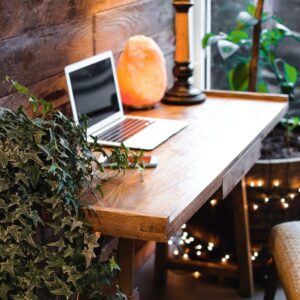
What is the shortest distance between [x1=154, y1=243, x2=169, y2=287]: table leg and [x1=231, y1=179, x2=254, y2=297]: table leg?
11.5 inches

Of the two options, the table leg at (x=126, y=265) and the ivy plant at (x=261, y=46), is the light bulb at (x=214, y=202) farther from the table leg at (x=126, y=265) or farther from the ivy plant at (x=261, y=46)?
the table leg at (x=126, y=265)

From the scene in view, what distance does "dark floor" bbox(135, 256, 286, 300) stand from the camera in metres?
2.71

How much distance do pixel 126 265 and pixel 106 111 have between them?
65 cm

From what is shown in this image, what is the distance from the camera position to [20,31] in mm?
2039

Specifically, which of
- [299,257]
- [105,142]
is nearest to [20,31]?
[105,142]

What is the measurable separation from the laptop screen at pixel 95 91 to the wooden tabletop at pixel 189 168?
202mm

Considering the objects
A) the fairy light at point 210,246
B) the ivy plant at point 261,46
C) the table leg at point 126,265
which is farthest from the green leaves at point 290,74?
the table leg at point 126,265

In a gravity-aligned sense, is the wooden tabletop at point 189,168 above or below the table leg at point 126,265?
above

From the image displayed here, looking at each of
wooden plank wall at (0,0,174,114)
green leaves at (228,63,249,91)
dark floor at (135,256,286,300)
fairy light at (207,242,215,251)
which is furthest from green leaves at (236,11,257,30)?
dark floor at (135,256,286,300)

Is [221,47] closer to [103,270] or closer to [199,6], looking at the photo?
[199,6]

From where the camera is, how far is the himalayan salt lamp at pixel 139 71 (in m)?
2.46

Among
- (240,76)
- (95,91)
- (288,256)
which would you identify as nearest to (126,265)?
(288,256)

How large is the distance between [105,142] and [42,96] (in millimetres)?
233

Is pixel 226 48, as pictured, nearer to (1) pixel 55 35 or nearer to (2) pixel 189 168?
(1) pixel 55 35
